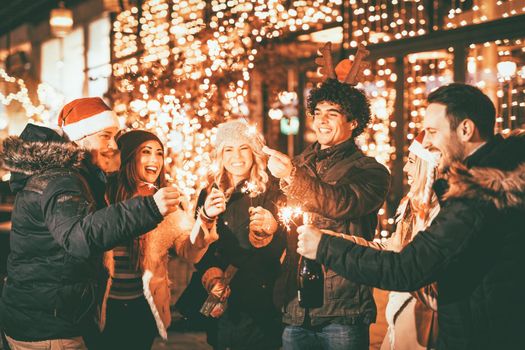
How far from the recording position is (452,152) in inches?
113

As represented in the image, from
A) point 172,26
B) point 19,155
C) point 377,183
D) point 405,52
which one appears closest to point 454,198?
point 377,183

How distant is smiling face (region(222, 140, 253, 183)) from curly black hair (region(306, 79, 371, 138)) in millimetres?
663

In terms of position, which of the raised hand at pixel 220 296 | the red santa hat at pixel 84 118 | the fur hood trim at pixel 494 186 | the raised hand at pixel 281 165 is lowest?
the raised hand at pixel 220 296

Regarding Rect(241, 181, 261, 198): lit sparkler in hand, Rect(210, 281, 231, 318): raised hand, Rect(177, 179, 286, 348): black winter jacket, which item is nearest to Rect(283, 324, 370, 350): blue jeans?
Rect(177, 179, 286, 348): black winter jacket

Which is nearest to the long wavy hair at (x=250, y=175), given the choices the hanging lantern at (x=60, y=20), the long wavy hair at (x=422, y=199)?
the long wavy hair at (x=422, y=199)

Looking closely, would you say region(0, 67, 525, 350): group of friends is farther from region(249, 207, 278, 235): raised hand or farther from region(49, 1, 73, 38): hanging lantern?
region(49, 1, 73, 38): hanging lantern

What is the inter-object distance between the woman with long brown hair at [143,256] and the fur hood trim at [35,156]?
1041 mm

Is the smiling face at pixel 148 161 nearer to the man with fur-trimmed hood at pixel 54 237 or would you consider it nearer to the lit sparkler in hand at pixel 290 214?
the man with fur-trimmed hood at pixel 54 237

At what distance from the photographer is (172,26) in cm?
1169

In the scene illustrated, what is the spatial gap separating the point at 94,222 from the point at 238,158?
1729 millimetres

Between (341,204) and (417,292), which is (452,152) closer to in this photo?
(417,292)

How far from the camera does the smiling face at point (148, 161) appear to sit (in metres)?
4.84

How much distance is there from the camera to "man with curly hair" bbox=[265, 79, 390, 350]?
3777 mm

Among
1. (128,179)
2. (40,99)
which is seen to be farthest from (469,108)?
(40,99)
